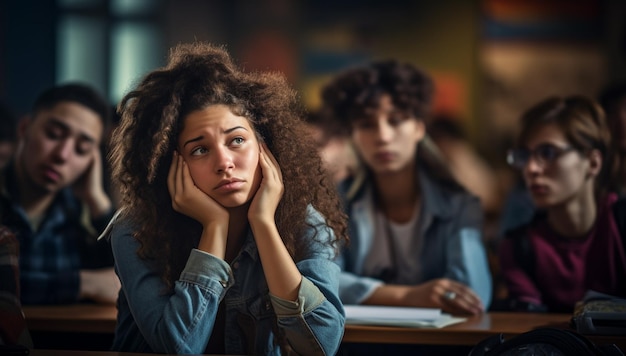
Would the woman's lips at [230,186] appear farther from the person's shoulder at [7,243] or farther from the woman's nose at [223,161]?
the person's shoulder at [7,243]

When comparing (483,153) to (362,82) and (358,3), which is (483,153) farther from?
(362,82)

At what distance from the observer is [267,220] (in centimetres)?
216

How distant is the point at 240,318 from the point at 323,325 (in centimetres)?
22

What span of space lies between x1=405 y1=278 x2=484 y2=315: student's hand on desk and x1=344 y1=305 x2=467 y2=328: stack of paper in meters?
0.06

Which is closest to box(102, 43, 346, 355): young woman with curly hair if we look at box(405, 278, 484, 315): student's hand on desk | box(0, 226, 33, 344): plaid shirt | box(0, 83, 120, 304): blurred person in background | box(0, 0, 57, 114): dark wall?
box(0, 226, 33, 344): plaid shirt

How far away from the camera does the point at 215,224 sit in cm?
216

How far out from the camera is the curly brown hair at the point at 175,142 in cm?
220

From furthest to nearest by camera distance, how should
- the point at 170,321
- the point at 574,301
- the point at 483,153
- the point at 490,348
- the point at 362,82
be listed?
the point at 483,153, the point at 362,82, the point at 574,301, the point at 490,348, the point at 170,321

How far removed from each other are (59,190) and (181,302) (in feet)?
4.74

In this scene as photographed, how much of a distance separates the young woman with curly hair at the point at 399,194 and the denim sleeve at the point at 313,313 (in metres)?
1.05

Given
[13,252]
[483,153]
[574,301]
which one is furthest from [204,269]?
[483,153]

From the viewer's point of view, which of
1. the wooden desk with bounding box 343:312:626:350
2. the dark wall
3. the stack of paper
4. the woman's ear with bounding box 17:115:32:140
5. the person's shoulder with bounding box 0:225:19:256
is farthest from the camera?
the dark wall

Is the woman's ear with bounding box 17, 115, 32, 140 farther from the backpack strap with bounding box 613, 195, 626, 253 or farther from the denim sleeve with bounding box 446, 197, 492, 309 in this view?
the backpack strap with bounding box 613, 195, 626, 253

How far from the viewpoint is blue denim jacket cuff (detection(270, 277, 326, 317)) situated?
2.11 metres
